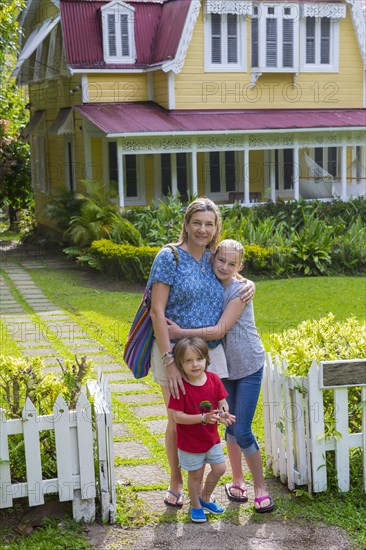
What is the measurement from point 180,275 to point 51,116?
62.4 ft

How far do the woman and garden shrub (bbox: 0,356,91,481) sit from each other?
2.03 feet

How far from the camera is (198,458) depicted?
16.6ft

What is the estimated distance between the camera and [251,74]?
20.6 metres

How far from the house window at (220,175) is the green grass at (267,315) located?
5.99 meters

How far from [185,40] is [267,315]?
378 inches

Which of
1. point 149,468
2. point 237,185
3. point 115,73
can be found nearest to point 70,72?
point 115,73

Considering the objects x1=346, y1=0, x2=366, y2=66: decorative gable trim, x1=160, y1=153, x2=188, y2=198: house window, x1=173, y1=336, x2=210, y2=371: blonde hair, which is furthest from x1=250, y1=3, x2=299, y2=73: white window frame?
x1=173, y1=336, x2=210, y2=371: blonde hair

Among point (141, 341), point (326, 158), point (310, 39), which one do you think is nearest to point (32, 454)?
point (141, 341)

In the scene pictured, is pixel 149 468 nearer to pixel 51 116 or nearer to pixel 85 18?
pixel 85 18

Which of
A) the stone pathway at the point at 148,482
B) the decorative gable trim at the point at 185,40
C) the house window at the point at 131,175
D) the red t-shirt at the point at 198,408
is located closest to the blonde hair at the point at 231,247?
the red t-shirt at the point at 198,408

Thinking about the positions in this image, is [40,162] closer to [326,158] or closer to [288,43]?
[288,43]

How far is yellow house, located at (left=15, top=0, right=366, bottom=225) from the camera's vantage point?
19359 millimetres

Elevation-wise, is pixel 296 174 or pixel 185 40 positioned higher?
pixel 185 40

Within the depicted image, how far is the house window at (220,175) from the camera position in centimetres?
2186
